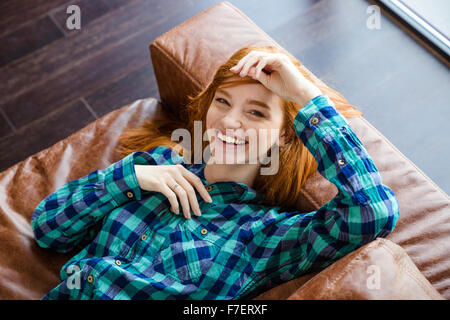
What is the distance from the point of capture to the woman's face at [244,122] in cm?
115

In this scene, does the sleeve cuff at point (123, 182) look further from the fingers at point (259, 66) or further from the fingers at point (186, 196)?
the fingers at point (259, 66)

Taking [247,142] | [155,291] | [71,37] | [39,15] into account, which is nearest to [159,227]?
[155,291]

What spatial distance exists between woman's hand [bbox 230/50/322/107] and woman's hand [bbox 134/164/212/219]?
339 mm

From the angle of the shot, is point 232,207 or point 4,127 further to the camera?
point 4,127

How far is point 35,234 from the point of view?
1294 millimetres

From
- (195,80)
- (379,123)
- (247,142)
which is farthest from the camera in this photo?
(379,123)

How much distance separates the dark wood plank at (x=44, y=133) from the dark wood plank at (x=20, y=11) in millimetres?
685

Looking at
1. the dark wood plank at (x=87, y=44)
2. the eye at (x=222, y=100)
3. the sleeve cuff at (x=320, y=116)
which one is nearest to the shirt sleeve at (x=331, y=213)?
the sleeve cuff at (x=320, y=116)

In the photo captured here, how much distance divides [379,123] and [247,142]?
1163 mm

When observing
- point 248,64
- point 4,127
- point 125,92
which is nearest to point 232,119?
point 248,64

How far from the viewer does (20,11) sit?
2553mm

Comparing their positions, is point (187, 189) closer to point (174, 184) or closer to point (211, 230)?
point (174, 184)

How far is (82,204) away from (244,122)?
54 centimetres

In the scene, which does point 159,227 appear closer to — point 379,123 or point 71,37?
point 379,123
